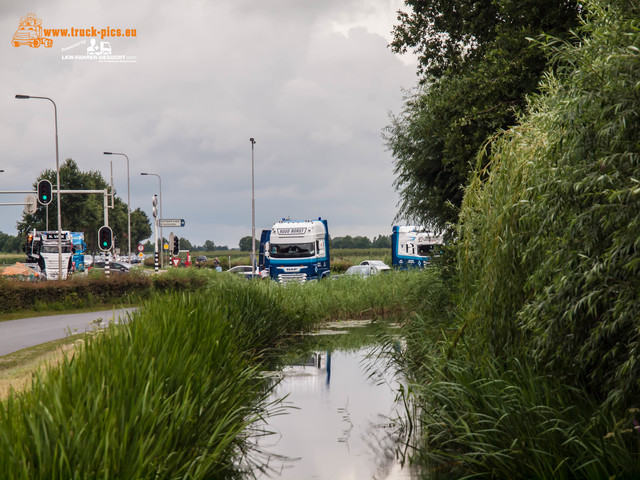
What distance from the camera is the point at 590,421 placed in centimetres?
623

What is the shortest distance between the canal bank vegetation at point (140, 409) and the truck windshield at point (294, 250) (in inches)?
866

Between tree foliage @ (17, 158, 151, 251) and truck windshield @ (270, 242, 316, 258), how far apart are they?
3943 centimetres

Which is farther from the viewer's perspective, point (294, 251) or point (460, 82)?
point (294, 251)

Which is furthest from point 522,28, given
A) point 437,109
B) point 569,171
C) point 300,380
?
point 569,171

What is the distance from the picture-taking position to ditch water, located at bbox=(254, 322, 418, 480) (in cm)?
793

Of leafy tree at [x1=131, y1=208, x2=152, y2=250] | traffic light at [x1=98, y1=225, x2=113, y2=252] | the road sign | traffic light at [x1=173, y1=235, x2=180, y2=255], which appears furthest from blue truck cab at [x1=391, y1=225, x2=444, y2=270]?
leafy tree at [x1=131, y1=208, x2=152, y2=250]

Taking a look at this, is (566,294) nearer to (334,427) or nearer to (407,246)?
(334,427)

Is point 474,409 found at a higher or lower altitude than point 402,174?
lower

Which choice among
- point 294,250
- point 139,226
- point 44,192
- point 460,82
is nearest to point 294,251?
point 294,250

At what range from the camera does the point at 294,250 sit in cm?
3447

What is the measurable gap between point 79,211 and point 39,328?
180 feet

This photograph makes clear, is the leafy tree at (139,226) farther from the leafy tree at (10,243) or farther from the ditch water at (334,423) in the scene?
the ditch water at (334,423)

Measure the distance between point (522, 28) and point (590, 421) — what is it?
33.2ft

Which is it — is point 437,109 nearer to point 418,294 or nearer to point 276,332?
point 418,294
